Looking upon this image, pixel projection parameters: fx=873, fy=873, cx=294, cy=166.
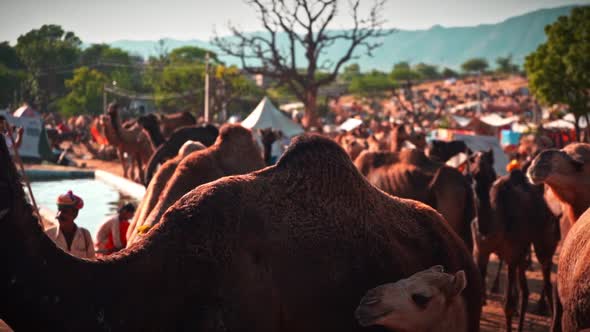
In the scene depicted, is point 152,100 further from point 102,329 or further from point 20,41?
point 102,329

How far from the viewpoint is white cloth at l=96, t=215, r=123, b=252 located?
857 centimetres

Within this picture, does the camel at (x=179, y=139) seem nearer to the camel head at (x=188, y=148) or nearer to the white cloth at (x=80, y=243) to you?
the camel head at (x=188, y=148)

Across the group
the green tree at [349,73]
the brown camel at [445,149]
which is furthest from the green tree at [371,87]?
the brown camel at [445,149]

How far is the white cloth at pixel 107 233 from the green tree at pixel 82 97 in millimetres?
62701

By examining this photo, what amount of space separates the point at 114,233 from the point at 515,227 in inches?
173

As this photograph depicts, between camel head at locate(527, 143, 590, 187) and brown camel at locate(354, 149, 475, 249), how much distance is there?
397 cm

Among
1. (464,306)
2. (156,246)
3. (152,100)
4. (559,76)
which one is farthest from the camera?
(152,100)

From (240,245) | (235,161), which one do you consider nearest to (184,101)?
(235,161)

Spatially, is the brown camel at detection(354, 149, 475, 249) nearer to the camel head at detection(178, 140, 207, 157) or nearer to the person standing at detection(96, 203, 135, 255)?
the camel head at detection(178, 140, 207, 157)

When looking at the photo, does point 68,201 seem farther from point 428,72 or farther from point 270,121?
point 428,72

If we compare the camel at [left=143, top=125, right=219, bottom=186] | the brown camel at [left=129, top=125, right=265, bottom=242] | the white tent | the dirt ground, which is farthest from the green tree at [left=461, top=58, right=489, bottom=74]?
the brown camel at [left=129, top=125, right=265, bottom=242]

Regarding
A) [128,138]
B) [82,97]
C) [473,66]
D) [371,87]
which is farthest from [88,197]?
[473,66]

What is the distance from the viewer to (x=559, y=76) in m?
27.6

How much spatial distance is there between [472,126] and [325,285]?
121 ft
